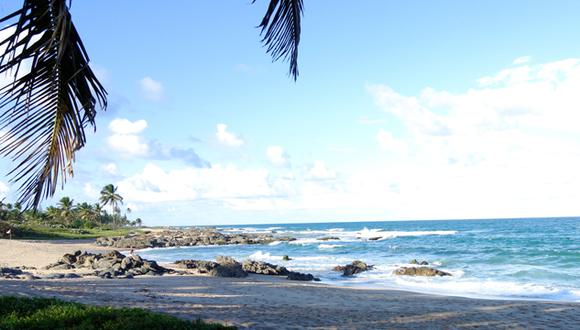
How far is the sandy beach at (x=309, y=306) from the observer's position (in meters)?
10.2

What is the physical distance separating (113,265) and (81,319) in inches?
598

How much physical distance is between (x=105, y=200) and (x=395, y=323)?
8829cm

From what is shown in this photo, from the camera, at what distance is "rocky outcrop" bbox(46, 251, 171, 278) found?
1984 cm

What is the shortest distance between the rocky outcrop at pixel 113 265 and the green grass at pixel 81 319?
447 inches

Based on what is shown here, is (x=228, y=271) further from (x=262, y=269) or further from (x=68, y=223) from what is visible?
(x=68, y=223)

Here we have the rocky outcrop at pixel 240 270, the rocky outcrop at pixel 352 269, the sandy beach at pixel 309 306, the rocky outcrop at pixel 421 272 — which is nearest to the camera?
the sandy beach at pixel 309 306

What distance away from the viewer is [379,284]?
21.5m

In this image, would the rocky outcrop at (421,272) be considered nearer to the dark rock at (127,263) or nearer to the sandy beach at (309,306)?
the sandy beach at (309,306)

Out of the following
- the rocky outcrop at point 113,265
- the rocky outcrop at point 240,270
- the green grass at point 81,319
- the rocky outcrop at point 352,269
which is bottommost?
the rocky outcrop at point 352,269

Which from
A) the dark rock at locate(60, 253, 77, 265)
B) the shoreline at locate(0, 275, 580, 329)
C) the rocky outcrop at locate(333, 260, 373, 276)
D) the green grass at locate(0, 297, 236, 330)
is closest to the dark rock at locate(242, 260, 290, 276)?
the rocky outcrop at locate(333, 260, 373, 276)

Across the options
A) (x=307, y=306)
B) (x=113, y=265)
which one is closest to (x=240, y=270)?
(x=113, y=265)

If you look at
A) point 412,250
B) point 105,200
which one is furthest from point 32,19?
point 105,200

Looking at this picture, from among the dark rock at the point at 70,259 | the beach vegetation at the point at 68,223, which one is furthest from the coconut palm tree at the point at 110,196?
the dark rock at the point at 70,259

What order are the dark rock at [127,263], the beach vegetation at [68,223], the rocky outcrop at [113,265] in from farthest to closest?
1. the beach vegetation at [68,223]
2. the dark rock at [127,263]
3. the rocky outcrop at [113,265]
